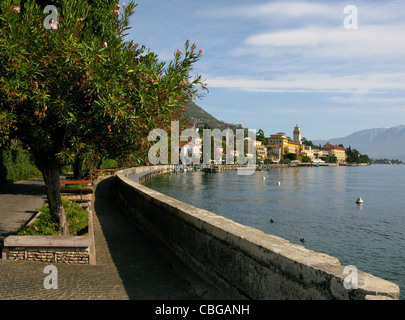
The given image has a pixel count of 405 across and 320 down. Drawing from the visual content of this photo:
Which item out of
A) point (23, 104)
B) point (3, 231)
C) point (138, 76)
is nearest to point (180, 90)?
point (138, 76)

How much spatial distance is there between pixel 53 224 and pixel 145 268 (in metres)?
3.58

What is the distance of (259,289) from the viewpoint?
459 cm

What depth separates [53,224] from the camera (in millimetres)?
9617

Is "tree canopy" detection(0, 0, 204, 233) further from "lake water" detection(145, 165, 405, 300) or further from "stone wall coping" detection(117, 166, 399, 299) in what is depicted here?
"lake water" detection(145, 165, 405, 300)

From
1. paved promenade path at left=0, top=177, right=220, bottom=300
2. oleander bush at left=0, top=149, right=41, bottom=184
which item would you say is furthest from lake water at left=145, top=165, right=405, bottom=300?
oleander bush at left=0, top=149, right=41, bottom=184

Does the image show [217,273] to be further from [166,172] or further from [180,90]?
[166,172]

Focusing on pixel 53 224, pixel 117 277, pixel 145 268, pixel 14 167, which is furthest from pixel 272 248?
pixel 14 167

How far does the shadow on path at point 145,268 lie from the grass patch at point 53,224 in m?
0.73

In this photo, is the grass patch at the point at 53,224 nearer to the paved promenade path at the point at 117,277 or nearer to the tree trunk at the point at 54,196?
the tree trunk at the point at 54,196

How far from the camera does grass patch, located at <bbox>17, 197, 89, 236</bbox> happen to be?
9.38 m

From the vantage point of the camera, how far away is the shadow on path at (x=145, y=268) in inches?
236

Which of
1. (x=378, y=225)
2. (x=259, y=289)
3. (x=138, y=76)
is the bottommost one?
(x=378, y=225)

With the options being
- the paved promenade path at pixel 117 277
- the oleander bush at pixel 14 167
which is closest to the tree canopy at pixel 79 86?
the paved promenade path at pixel 117 277
